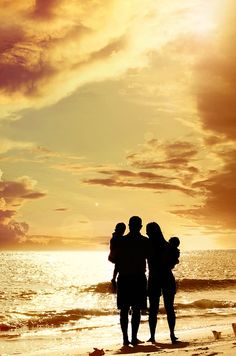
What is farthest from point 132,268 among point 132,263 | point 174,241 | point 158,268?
point 174,241

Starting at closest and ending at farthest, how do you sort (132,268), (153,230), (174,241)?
(132,268) → (153,230) → (174,241)

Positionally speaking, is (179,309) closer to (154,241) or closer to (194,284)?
(154,241)

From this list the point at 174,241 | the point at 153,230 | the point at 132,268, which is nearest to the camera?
the point at 132,268

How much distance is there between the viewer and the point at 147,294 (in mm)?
8469

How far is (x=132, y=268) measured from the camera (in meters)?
8.12

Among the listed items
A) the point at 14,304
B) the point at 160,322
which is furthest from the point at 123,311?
the point at 14,304

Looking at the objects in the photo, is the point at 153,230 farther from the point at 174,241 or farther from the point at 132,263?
the point at 132,263

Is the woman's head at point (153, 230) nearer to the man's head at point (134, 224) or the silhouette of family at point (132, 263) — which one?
the silhouette of family at point (132, 263)

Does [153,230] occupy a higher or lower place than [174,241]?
higher

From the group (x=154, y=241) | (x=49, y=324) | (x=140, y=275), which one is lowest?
(x=49, y=324)

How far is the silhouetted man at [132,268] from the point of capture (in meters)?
8.12

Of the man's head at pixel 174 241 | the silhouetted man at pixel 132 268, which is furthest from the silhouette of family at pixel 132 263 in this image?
the man's head at pixel 174 241

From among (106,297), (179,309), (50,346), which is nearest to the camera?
(50,346)

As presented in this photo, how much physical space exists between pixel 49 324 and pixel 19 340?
764cm
